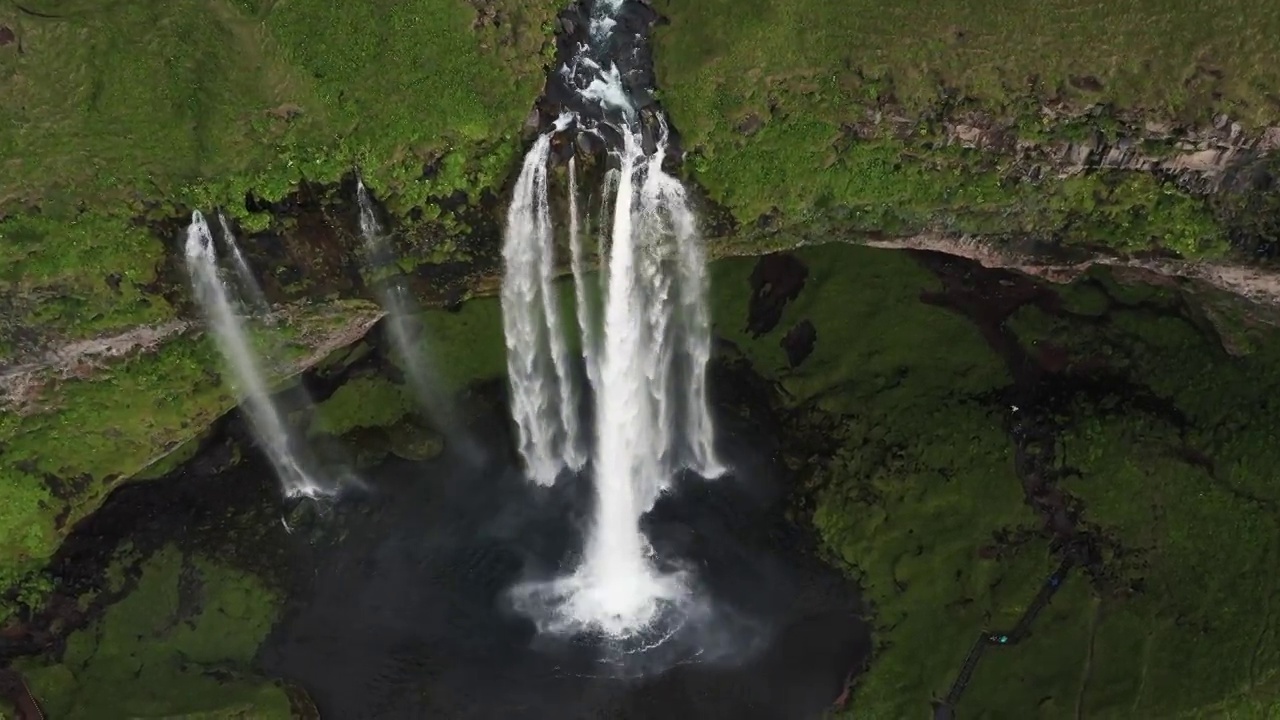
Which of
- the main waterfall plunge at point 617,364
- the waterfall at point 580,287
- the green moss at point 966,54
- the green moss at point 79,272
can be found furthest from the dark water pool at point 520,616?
the green moss at point 966,54

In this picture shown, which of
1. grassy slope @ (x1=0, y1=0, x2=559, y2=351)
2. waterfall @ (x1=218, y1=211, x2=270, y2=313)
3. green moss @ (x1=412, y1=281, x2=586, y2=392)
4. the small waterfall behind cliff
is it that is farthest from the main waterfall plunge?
waterfall @ (x1=218, y1=211, x2=270, y2=313)

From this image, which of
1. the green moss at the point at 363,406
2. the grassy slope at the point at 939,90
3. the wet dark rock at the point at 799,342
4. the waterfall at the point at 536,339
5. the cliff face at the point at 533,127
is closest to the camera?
the grassy slope at the point at 939,90

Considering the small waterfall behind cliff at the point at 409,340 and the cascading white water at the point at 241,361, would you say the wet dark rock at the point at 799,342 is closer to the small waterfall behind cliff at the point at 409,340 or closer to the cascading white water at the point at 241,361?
the small waterfall behind cliff at the point at 409,340

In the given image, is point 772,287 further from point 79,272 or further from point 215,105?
point 79,272

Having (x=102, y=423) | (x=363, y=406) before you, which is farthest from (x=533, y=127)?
(x=102, y=423)

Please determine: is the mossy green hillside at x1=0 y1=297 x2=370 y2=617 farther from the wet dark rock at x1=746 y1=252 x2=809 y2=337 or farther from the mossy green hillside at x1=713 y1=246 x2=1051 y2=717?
the mossy green hillside at x1=713 y1=246 x2=1051 y2=717

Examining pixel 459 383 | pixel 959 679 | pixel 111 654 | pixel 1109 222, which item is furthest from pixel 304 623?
pixel 1109 222
